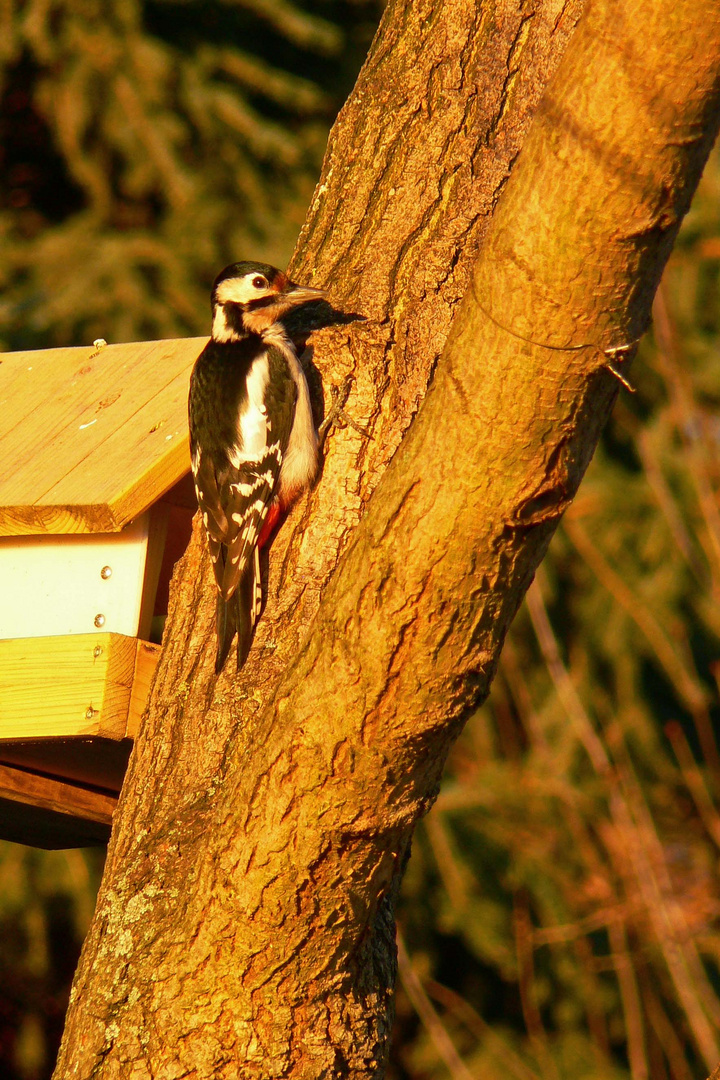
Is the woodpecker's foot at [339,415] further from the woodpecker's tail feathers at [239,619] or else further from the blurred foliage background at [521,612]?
the blurred foliage background at [521,612]

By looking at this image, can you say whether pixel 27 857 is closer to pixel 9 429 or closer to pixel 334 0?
pixel 9 429

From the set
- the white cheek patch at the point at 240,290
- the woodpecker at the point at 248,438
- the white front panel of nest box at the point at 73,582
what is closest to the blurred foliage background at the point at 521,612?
the white cheek patch at the point at 240,290

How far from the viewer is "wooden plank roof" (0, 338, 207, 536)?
3.13 m

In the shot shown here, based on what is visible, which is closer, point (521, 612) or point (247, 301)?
point (247, 301)

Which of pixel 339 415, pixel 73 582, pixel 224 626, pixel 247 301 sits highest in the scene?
pixel 247 301

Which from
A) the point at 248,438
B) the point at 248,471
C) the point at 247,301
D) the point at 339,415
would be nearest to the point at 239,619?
the point at 339,415

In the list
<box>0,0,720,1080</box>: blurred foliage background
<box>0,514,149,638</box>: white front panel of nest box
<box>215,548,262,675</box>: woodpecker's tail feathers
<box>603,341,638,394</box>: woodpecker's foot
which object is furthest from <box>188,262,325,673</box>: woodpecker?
<box>0,0,720,1080</box>: blurred foliage background

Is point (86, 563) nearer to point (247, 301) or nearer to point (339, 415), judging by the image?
point (339, 415)

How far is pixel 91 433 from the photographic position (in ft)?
11.2

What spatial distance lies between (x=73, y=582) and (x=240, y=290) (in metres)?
1.10

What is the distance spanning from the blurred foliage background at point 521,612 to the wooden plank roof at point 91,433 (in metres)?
2.01

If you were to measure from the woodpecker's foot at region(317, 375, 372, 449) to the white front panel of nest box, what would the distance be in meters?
0.57

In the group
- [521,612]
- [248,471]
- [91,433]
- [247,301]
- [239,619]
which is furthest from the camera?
[521,612]

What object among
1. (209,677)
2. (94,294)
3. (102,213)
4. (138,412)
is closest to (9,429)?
(138,412)
